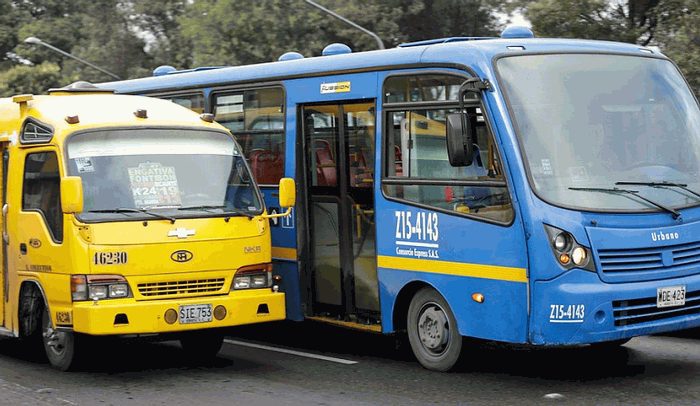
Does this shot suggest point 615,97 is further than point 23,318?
No

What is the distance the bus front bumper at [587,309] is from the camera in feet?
29.3

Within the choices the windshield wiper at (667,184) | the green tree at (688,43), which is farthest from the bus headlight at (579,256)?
the green tree at (688,43)

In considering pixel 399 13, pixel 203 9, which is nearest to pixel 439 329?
pixel 399 13

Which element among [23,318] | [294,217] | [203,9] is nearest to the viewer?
[23,318]

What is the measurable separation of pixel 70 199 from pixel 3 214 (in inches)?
70.3

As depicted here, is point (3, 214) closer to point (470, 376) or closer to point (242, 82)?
point (242, 82)

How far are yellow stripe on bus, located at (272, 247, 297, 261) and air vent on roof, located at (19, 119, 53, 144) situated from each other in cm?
255

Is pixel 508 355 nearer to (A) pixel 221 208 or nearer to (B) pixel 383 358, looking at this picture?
(B) pixel 383 358

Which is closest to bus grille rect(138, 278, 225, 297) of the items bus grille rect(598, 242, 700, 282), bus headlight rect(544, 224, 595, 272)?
bus headlight rect(544, 224, 595, 272)

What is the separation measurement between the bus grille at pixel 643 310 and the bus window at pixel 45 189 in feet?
14.9

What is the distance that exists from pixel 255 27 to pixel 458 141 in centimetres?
3191

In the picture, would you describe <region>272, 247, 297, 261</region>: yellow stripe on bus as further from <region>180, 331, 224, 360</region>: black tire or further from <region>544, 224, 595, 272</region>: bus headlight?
<region>544, 224, 595, 272</region>: bus headlight

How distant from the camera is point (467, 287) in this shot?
971cm

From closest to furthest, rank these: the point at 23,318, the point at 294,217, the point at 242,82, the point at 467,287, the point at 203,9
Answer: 1. the point at 467,287
2. the point at 23,318
3. the point at 294,217
4. the point at 242,82
5. the point at 203,9
